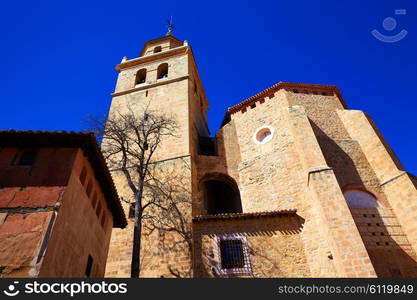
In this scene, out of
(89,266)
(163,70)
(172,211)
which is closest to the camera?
(89,266)

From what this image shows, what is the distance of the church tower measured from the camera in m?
11.0

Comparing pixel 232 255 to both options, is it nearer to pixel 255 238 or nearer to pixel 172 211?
pixel 255 238

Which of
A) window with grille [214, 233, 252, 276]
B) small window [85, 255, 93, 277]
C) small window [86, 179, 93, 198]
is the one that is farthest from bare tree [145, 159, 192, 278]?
small window [85, 255, 93, 277]

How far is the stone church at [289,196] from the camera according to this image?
33.1ft

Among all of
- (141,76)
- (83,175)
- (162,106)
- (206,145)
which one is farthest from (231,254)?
(141,76)

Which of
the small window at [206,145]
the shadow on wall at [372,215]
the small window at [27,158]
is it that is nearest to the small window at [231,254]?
the shadow on wall at [372,215]

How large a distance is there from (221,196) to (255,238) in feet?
23.1

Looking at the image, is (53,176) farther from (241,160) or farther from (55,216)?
(241,160)

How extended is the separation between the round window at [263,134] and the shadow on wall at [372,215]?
2659 millimetres

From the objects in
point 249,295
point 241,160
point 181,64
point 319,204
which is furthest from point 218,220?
point 181,64

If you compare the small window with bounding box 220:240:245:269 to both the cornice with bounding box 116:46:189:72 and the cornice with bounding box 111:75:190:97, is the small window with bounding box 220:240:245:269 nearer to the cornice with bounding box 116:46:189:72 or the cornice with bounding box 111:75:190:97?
the cornice with bounding box 111:75:190:97

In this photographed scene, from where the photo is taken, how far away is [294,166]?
13133 mm

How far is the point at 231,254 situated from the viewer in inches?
425

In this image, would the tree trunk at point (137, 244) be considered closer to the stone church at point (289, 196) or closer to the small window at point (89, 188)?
the stone church at point (289, 196)
